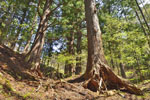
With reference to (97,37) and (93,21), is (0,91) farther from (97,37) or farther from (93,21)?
(93,21)

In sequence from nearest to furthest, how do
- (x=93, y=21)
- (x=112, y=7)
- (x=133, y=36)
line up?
(x=93, y=21) → (x=133, y=36) → (x=112, y=7)

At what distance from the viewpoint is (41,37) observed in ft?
20.4

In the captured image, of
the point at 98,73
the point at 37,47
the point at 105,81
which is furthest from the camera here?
the point at 37,47

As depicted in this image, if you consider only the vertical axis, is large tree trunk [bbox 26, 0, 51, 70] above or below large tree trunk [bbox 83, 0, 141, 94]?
above

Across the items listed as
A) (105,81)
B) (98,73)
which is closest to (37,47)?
(98,73)

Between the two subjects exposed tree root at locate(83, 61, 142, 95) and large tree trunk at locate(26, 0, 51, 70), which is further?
large tree trunk at locate(26, 0, 51, 70)

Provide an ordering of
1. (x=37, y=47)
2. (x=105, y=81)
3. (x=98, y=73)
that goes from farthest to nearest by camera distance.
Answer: (x=37, y=47), (x=105, y=81), (x=98, y=73)

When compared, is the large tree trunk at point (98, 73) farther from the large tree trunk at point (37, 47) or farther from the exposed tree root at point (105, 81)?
the large tree trunk at point (37, 47)

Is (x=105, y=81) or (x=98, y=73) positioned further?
(x=105, y=81)

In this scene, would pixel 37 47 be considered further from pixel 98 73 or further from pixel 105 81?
pixel 105 81

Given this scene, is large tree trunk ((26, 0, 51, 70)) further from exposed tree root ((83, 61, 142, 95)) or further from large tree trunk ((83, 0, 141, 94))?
exposed tree root ((83, 61, 142, 95))

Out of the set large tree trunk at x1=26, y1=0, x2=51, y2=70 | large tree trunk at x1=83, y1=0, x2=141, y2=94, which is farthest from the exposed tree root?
large tree trunk at x1=26, y1=0, x2=51, y2=70

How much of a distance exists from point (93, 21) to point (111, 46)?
4470 mm

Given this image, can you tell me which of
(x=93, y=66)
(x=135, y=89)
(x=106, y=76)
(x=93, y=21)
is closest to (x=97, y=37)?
(x=93, y=21)
